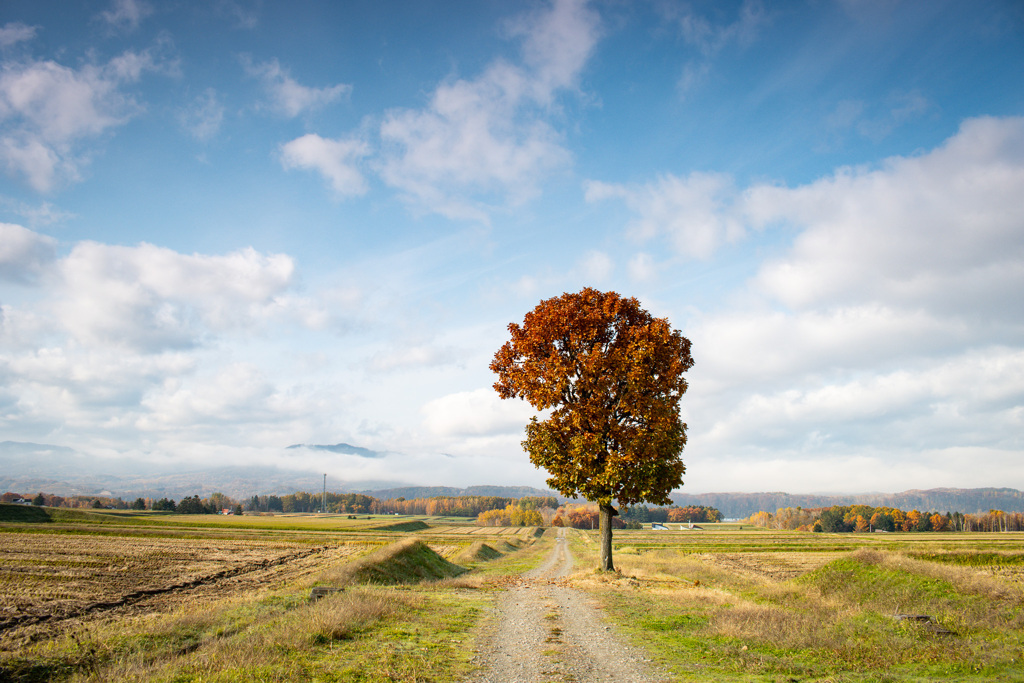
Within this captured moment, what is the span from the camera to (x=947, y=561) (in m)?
34.6

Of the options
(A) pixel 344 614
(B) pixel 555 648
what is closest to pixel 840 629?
(B) pixel 555 648

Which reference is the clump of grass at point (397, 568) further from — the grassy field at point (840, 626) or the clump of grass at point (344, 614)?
the grassy field at point (840, 626)

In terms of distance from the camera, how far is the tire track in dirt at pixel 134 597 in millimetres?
19109

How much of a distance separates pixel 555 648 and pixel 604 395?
14044 millimetres

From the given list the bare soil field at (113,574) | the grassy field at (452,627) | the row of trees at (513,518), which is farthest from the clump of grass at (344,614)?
the row of trees at (513,518)

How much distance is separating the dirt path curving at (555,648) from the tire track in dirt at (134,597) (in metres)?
17.8

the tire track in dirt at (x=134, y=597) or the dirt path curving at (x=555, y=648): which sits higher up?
the dirt path curving at (x=555, y=648)

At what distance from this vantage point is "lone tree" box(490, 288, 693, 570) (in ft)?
76.6

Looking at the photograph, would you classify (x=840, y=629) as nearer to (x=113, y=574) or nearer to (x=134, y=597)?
(x=134, y=597)

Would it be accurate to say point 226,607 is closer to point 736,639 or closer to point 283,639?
point 283,639

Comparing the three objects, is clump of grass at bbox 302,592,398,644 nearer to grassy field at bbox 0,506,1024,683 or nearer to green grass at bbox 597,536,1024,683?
grassy field at bbox 0,506,1024,683

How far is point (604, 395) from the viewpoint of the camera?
2433cm

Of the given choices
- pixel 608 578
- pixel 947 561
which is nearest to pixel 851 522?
pixel 947 561

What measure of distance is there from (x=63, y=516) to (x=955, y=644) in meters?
121
